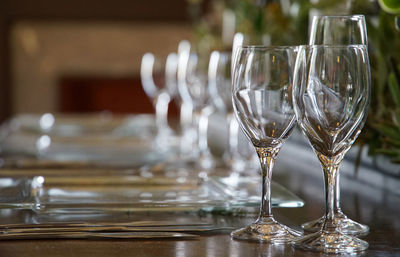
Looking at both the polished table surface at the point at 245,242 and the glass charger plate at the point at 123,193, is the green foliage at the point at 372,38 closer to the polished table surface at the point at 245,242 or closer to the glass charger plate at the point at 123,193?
the polished table surface at the point at 245,242

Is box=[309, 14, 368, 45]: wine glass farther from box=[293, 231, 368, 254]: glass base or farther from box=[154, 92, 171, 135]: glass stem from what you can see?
box=[154, 92, 171, 135]: glass stem

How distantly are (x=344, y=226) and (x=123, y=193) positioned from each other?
271 mm

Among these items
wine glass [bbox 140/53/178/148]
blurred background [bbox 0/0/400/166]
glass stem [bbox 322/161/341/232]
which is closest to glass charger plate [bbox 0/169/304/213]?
glass stem [bbox 322/161/341/232]

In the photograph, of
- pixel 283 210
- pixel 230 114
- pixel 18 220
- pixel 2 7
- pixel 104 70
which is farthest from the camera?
pixel 104 70

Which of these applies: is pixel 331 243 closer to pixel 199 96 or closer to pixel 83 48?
pixel 199 96

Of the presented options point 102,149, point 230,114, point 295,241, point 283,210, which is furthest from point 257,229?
point 102,149

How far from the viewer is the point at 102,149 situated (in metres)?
1.43

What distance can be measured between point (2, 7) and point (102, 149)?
4370 mm

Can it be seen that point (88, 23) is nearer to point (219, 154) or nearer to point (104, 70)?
point (104, 70)

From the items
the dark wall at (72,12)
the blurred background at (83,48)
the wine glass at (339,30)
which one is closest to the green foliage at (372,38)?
the wine glass at (339,30)

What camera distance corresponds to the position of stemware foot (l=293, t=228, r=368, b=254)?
63 centimetres

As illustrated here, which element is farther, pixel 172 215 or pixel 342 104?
pixel 172 215

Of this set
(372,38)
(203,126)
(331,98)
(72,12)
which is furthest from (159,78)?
(72,12)

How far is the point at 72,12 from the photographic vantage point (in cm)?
559
